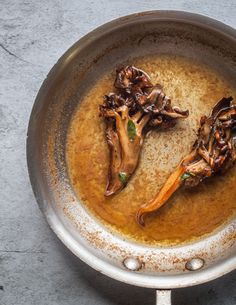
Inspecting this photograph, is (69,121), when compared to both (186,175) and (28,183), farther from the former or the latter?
(186,175)

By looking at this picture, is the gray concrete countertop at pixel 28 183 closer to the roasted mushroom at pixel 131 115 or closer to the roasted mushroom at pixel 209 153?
the roasted mushroom at pixel 131 115

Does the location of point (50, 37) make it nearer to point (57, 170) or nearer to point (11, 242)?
point (57, 170)

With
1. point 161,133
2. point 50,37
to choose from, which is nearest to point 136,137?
point 161,133

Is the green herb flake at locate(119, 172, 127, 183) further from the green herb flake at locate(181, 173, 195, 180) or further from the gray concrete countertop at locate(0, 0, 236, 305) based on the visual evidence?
the gray concrete countertop at locate(0, 0, 236, 305)

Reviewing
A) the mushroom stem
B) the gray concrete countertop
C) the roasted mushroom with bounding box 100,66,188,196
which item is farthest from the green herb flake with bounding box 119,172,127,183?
the gray concrete countertop

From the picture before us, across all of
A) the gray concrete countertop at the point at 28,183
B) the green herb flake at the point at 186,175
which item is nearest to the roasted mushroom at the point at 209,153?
the green herb flake at the point at 186,175

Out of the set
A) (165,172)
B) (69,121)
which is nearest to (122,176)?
(165,172)
